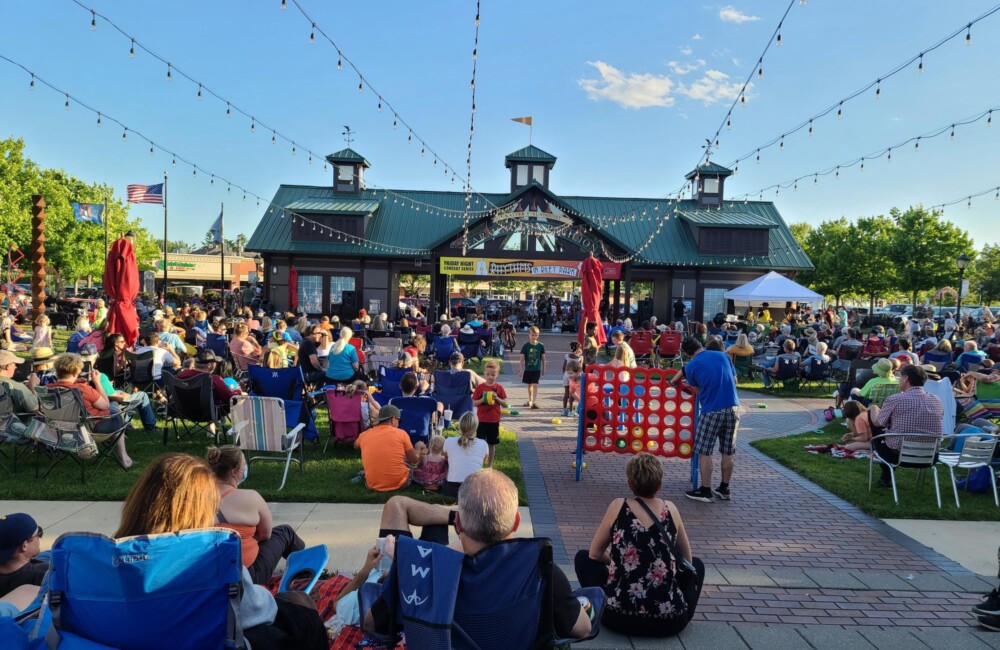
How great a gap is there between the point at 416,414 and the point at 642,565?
155 inches

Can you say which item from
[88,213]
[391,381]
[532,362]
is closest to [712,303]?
[532,362]

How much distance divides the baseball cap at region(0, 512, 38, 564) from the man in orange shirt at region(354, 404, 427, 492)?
3.08m

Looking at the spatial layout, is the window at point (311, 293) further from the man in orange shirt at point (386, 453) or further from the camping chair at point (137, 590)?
the camping chair at point (137, 590)

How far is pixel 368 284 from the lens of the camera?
89.8 feet

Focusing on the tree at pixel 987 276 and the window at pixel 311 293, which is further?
the tree at pixel 987 276

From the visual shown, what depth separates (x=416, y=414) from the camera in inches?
278

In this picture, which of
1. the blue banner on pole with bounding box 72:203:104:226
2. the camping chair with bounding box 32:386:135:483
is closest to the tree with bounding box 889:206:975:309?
the camping chair with bounding box 32:386:135:483

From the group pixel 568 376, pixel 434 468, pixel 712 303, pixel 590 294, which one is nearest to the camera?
pixel 434 468

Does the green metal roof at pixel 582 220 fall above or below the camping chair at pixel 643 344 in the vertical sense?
above

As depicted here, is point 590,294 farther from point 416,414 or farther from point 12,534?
point 12,534

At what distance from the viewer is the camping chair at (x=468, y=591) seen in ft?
7.93

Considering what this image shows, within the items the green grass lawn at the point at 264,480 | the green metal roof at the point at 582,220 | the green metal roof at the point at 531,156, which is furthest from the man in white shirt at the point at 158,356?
the green metal roof at the point at 531,156

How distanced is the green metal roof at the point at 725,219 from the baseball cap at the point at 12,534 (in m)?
27.3

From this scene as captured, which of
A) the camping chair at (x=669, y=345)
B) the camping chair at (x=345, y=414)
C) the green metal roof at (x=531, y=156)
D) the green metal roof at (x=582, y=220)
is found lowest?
the camping chair at (x=345, y=414)
